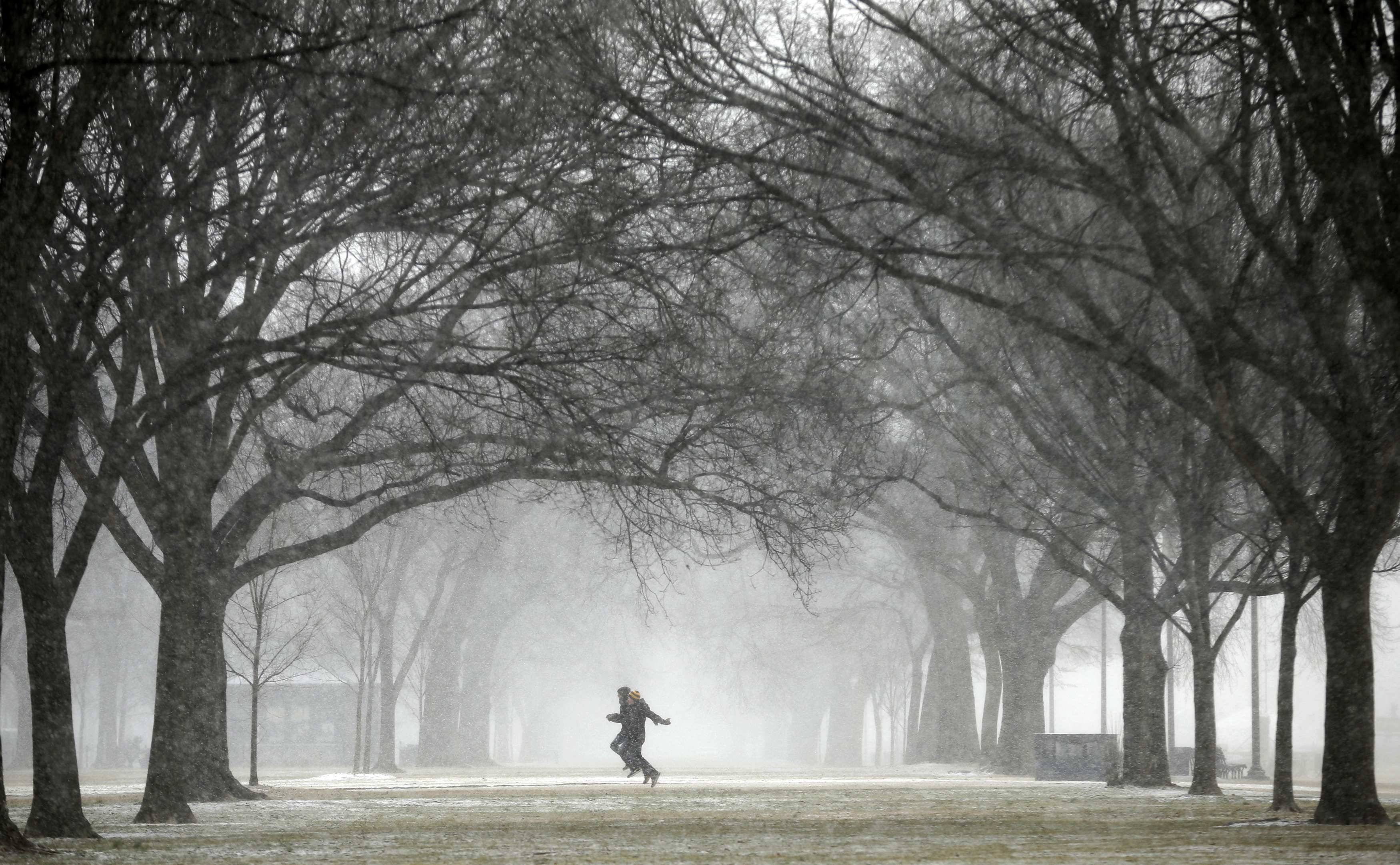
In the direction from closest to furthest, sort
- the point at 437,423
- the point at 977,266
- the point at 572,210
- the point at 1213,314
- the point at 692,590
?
the point at 1213,314 → the point at 572,210 → the point at 977,266 → the point at 437,423 → the point at 692,590

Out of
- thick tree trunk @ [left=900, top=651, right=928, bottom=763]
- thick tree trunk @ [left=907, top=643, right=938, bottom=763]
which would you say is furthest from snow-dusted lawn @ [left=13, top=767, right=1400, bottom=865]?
thick tree trunk @ [left=900, top=651, right=928, bottom=763]

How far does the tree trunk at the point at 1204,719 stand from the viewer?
18156 mm

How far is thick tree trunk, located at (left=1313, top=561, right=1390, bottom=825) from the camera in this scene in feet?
36.8

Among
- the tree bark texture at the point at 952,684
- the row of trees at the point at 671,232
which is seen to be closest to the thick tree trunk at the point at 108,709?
the tree bark texture at the point at 952,684

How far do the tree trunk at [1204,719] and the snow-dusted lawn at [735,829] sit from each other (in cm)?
49

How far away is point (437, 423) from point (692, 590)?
37619mm

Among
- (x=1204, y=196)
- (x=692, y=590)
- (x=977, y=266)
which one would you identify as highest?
(x=1204, y=196)

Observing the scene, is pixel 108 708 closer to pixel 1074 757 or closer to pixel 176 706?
pixel 1074 757

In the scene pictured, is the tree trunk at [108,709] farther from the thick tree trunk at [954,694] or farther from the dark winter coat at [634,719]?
the dark winter coat at [634,719]

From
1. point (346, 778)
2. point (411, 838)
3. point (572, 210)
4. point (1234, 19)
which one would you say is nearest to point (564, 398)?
point (572, 210)

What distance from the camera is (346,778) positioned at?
27.3m

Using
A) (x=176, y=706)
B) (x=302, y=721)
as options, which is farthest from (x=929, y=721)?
(x=176, y=706)

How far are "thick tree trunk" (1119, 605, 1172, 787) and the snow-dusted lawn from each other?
82cm

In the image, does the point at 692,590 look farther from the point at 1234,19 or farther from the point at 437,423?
the point at 1234,19
